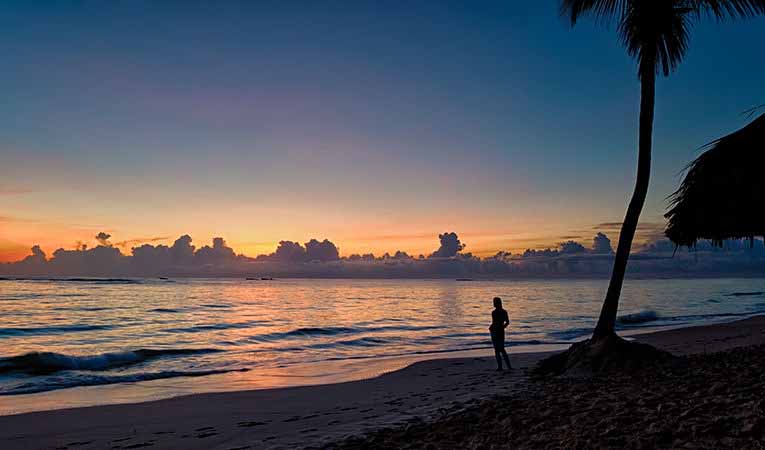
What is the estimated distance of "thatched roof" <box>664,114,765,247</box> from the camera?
8953 mm

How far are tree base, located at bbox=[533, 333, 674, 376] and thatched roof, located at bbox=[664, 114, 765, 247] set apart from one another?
2830 millimetres

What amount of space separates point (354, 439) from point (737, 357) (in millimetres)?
8508

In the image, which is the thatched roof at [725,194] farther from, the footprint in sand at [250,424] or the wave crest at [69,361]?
the wave crest at [69,361]

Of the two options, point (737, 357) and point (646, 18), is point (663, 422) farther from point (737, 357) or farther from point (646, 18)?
point (646, 18)

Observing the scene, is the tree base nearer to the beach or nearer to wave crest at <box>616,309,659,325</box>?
the beach

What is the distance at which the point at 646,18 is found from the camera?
38.0 feet

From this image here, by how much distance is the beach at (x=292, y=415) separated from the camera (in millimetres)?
8023

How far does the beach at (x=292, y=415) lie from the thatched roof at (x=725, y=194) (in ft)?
9.03

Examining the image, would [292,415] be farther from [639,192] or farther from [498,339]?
[639,192]

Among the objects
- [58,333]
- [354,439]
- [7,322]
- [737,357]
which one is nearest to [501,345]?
[737,357]

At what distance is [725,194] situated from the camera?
32.5 feet

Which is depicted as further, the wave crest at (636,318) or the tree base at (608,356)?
the wave crest at (636,318)

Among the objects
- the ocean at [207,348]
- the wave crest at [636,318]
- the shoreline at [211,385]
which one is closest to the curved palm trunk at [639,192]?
the shoreline at [211,385]

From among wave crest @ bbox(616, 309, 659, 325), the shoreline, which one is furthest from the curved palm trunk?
wave crest @ bbox(616, 309, 659, 325)
